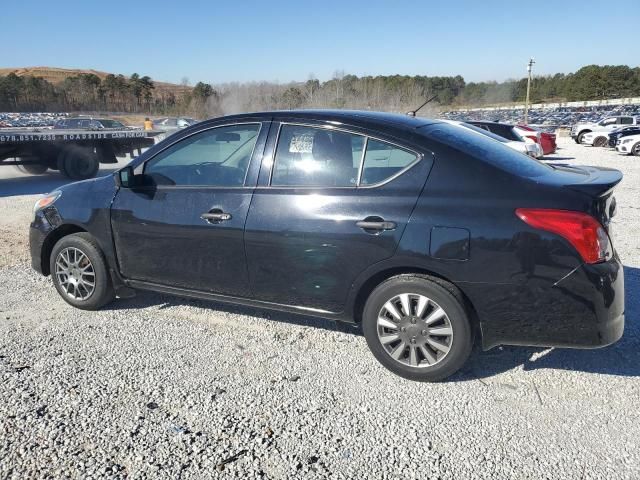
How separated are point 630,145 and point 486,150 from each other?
22020 millimetres

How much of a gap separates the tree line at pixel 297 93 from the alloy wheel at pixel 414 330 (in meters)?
33.3

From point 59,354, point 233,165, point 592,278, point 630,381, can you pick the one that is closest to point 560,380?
point 630,381

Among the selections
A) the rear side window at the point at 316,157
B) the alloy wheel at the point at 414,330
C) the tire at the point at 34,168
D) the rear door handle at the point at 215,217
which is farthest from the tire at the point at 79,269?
the tire at the point at 34,168

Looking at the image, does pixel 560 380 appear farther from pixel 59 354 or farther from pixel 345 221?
pixel 59 354

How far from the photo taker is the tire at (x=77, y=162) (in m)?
13.6

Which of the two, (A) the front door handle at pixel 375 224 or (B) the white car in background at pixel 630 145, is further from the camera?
(B) the white car in background at pixel 630 145

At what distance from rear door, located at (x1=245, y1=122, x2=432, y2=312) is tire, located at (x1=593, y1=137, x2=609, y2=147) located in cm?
2768

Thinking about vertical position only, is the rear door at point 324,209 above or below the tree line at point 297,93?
below

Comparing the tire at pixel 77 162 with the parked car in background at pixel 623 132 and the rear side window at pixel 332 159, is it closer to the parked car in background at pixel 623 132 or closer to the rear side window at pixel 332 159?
the rear side window at pixel 332 159

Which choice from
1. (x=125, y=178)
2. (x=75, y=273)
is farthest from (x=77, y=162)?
(x=125, y=178)

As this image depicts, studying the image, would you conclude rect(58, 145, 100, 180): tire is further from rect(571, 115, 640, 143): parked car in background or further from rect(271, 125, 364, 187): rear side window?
rect(571, 115, 640, 143): parked car in background

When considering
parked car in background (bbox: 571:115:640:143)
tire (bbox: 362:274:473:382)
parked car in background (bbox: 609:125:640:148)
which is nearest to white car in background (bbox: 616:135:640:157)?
parked car in background (bbox: 609:125:640:148)

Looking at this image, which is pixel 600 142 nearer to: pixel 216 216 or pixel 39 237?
pixel 216 216

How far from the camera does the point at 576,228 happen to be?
109 inches
